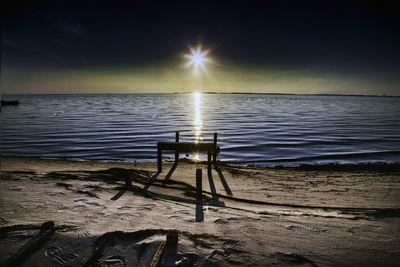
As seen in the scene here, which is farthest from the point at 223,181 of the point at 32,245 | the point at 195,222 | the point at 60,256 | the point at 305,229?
the point at 32,245

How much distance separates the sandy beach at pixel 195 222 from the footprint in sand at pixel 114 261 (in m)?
0.02

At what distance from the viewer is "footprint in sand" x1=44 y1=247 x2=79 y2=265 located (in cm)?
471

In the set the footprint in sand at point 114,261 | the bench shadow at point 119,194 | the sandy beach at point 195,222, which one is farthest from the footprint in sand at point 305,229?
the bench shadow at point 119,194

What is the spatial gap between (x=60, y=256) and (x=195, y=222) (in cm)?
316

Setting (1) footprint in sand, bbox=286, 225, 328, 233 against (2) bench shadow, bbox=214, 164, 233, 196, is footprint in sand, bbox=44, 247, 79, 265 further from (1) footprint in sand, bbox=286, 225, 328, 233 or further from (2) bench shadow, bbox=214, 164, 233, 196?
(2) bench shadow, bbox=214, 164, 233, 196

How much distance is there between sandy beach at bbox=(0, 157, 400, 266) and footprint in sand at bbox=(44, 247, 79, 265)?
18mm

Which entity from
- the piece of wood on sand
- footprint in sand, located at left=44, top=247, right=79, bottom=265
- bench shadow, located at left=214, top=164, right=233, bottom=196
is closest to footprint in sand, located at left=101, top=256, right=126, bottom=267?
footprint in sand, located at left=44, top=247, right=79, bottom=265

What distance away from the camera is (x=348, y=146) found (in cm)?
2520

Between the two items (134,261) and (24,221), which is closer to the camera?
(134,261)

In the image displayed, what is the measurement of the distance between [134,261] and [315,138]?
29.0 metres

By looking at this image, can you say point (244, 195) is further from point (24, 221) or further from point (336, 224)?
point (24, 221)

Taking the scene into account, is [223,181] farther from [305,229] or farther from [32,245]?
[32,245]

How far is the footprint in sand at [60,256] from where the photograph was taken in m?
4.71

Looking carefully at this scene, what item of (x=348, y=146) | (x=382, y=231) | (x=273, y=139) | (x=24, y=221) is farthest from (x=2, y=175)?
(x=348, y=146)
